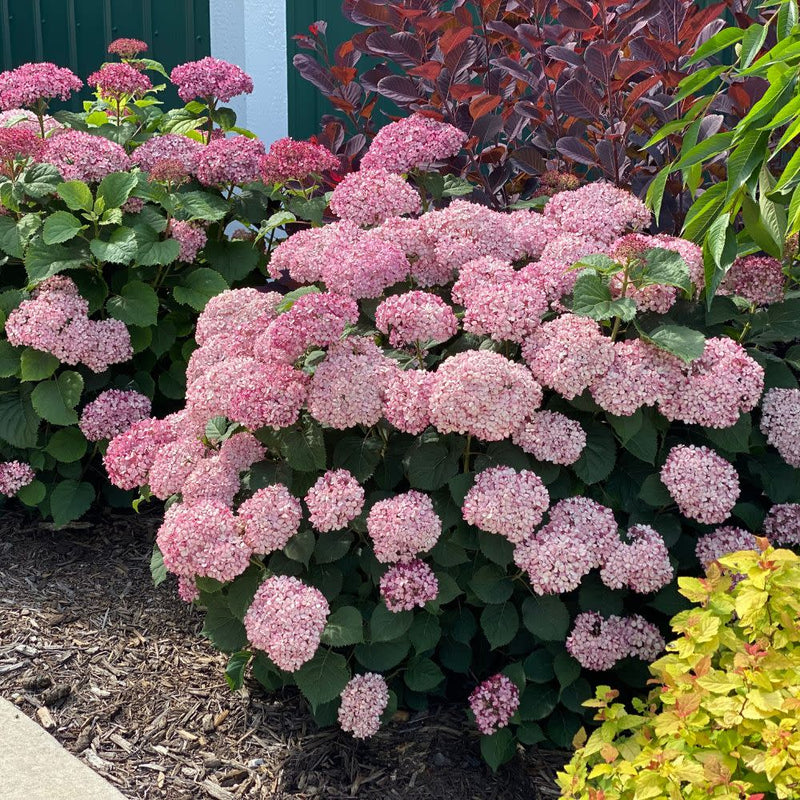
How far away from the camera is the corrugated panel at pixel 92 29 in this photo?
5555 mm

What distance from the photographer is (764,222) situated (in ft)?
7.42

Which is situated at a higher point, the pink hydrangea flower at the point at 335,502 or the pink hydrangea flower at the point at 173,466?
the pink hydrangea flower at the point at 335,502

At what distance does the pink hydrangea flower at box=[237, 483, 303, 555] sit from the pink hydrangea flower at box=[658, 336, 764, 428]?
2.70 feet

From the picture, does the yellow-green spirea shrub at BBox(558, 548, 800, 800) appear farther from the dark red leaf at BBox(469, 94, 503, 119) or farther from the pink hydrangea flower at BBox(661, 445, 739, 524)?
the dark red leaf at BBox(469, 94, 503, 119)

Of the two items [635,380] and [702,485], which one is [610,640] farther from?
[635,380]

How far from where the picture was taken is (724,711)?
1.50 metres

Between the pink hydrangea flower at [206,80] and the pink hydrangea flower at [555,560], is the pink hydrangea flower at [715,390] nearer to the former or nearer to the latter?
the pink hydrangea flower at [555,560]

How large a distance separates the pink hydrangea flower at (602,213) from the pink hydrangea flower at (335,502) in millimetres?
878

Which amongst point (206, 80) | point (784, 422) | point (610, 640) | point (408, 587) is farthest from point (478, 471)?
point (206, 80)

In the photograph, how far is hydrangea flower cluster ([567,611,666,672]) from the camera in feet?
6.94

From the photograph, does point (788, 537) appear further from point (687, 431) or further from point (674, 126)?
point (674, 126)

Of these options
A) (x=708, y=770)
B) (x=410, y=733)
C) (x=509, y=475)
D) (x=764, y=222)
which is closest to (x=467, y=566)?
(x=509, y=475)

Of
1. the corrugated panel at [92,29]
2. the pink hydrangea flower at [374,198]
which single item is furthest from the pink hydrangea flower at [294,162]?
the corrugated panel at [92,29]

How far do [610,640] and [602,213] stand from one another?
3.36 feet
